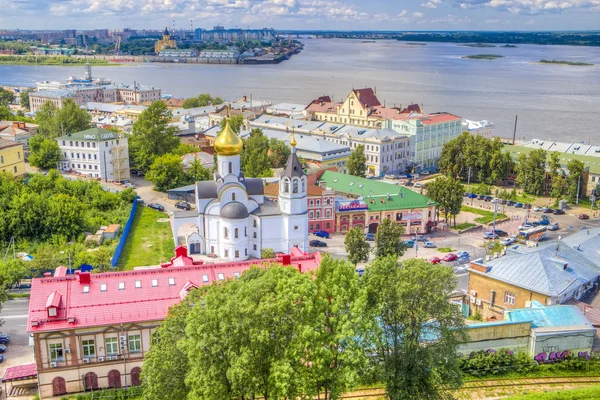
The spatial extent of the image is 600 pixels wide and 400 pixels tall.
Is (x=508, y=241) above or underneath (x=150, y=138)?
underneath

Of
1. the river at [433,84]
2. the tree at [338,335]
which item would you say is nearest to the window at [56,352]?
the tree at [338,335]

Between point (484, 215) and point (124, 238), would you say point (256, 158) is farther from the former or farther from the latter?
point (484, 215)

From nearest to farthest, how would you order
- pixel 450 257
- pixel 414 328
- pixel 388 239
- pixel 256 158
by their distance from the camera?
pixel 414 328 < pixel 388 239 < pixel 450 257 < pixel 256 158

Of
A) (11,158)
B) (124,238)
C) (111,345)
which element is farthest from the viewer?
(11,158)

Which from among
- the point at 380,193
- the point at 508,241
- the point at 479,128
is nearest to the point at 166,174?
the point at 380,193

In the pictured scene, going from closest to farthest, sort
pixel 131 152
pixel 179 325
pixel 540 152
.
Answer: pixel 179 325, pixel 540 152, pixel 131 152

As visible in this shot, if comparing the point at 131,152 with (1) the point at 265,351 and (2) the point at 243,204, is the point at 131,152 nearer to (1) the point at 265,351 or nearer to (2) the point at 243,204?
(2) the point at 243,204

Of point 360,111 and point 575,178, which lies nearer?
point 575,178

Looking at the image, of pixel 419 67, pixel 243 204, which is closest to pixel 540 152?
pixel 243 204
